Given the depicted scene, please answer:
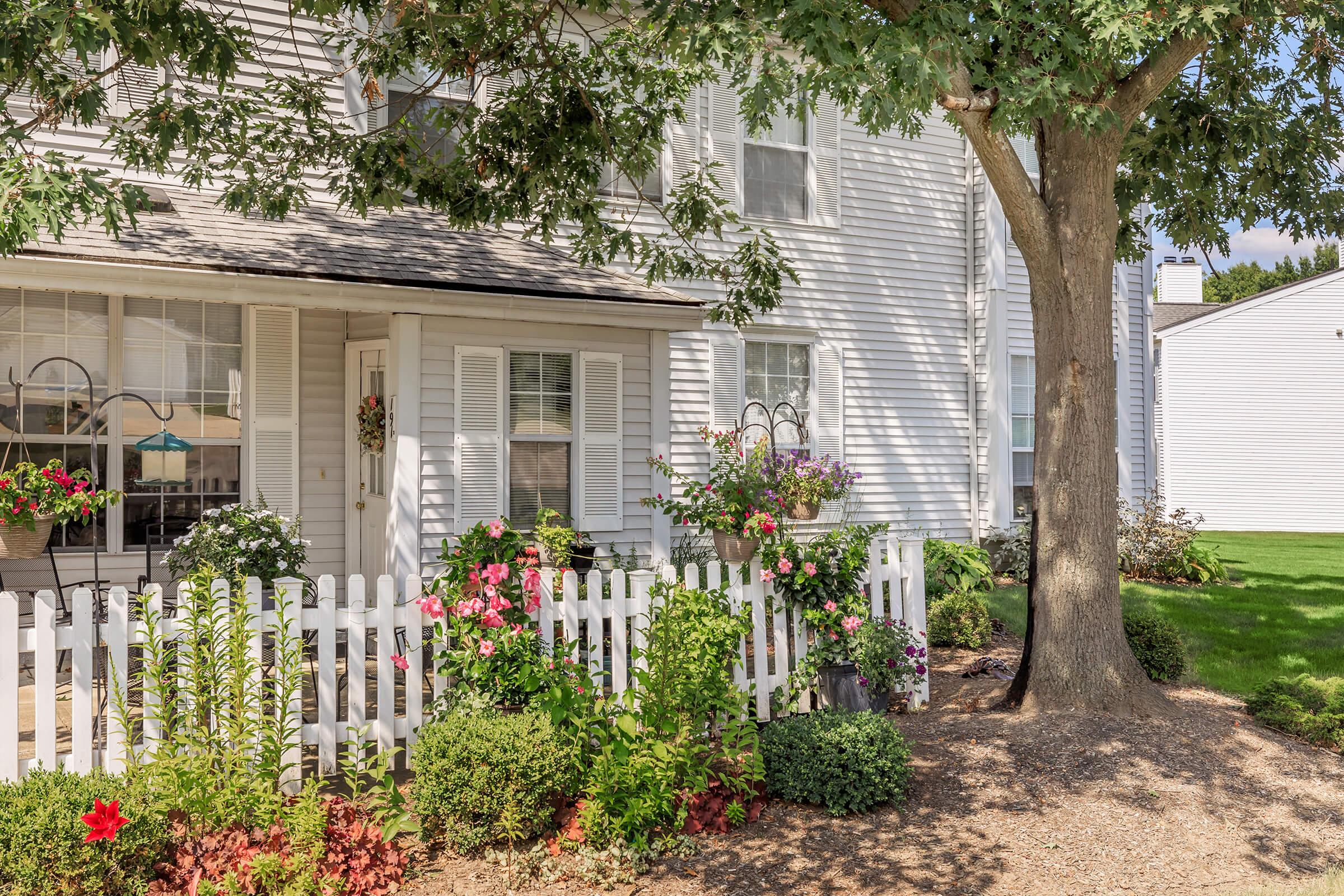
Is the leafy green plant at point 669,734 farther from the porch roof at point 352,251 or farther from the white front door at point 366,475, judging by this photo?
the white front door at point 366,475

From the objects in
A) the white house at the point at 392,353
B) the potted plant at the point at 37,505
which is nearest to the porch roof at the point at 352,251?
the white house at the point at 392,353

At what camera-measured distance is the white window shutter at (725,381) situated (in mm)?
12023

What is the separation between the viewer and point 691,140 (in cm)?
1202

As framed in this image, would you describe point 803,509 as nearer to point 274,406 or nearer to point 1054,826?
point 1054,826

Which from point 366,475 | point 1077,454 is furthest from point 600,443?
point 1077,454

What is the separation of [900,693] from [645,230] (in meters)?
6.44

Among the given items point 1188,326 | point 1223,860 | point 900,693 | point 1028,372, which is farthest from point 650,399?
point 1188,326

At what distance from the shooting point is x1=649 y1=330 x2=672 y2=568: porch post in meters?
9.56

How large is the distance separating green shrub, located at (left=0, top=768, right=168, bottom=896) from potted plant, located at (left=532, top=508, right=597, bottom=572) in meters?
3.12

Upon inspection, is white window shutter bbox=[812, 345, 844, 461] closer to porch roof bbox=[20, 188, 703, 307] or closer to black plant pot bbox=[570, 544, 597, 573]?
porch roof bbox=[20, 188, 703, 307]

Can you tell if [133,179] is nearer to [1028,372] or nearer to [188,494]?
[188,494]

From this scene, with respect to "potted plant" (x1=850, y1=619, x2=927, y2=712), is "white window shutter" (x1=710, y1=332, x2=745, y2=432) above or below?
above

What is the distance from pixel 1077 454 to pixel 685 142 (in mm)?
7064

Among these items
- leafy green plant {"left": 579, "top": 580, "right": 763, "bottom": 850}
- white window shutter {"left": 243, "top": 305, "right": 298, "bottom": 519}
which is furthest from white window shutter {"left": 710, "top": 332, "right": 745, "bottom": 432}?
leafy green plant {"left": 579, "top": 580, "right": 763, "bottom": 850}
